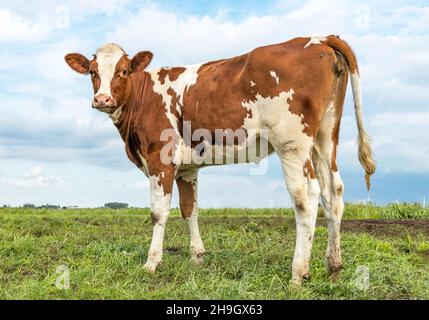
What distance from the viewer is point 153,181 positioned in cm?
879

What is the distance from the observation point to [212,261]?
9.25 metres

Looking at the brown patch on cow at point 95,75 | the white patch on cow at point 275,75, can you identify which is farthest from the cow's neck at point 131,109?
the white patch on cow at point 275,75

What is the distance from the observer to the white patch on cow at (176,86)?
886 centimetres

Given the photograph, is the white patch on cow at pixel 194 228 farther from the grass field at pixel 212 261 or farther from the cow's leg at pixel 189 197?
the grass field at pixel 212 261

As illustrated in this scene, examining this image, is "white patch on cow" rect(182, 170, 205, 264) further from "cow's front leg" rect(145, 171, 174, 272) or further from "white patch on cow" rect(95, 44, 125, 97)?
"white patch on cow" rect(95, 44, 125, 97)

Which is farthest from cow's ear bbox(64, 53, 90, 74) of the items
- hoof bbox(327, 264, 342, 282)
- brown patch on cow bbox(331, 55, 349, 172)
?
hoof bbox(327, 264, 342, 282)

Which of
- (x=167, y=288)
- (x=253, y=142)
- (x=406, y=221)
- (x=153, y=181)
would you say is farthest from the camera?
(x=406, y=221)

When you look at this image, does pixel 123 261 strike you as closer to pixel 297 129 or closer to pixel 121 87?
pixel 121 87

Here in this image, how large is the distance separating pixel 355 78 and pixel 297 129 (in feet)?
3.90

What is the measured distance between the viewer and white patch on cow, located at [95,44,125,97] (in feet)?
28.6

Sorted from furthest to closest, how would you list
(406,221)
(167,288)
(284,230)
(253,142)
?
1. (406,221)
2. (284,230)
3. (253,142)
4. (167,288)

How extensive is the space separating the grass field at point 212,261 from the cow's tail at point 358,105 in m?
1.46
